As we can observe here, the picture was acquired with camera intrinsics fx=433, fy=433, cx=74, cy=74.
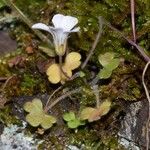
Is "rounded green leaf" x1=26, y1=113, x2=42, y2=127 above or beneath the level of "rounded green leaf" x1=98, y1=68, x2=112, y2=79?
beneath

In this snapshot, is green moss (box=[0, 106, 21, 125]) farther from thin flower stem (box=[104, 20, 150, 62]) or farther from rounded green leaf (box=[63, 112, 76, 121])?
thin flower stem (box=[104, 20, 150, 62])

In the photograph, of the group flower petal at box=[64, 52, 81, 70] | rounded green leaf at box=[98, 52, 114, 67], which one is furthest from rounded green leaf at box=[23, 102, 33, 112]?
rounded green leaf at box=[98, 52, 114, 67]

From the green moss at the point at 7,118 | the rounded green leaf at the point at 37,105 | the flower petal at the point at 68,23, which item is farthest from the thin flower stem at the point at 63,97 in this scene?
the flower petal at the point at 68,23

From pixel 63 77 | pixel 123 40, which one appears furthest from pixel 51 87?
pixel 123 40

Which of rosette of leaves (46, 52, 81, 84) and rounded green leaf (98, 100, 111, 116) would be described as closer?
rounded green leaf (98, 100, 111, 116)

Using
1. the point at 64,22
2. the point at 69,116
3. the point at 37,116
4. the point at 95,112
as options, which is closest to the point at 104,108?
the point at 95,112

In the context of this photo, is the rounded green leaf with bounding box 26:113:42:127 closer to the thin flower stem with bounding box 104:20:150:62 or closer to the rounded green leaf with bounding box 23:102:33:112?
the rounded green leaf with bounding box 23:102:33:112

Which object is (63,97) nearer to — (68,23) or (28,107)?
(28,107)

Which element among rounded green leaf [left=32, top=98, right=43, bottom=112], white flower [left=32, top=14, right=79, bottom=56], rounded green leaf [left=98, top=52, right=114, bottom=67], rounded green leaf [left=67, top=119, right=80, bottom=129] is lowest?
rounded green leaf [left=67, top=119, right=80, bottom=129]
